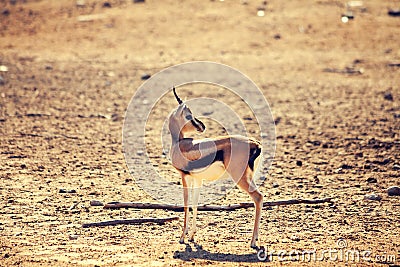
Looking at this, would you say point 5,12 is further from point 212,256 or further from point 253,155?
point 212,256

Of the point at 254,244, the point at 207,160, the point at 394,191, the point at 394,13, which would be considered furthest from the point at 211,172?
the point at 394,13

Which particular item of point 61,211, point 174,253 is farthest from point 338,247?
point 61,211

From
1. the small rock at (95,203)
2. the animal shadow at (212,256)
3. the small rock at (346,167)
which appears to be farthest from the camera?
the small rock at (346,167)

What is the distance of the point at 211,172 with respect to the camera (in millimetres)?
7910

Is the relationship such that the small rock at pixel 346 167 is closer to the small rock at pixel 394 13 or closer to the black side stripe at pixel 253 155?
the black side stripe at pixel 253 155

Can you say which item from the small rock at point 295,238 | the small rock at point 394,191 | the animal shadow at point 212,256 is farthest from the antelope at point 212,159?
the small rock at point 394,191

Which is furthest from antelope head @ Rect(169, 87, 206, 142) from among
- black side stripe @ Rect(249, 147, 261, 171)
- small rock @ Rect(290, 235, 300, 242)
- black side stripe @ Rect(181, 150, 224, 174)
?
small rock @ Rect(290, 235, 300, 242)

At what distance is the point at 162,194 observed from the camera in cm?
976

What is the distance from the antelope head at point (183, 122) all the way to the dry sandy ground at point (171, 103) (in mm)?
1219

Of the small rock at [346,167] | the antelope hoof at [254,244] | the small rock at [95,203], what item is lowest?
the small rock at [346,167]

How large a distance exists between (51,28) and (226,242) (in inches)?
553

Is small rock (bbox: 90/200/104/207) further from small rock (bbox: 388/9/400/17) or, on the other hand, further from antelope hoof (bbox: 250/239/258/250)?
small rock (bbox: 388/9/400/17)

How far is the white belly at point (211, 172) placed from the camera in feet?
25.8

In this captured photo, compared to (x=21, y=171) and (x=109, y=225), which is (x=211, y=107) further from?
(x=109, y=225)
